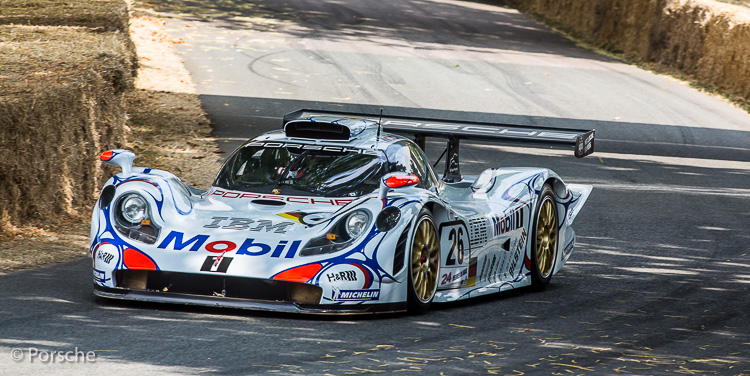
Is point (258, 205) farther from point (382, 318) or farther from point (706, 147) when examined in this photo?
point (706, 147)

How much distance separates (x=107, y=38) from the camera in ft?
41.4

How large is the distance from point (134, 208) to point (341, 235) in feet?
4.55

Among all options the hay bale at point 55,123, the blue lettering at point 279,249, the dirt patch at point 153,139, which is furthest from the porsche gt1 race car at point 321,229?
the hay bale at point 55,123

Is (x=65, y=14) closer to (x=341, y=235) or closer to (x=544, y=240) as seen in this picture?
(x=544, y=240)

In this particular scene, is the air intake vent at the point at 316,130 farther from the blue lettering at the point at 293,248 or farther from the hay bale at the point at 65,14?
the hay bale at the point at 65,14

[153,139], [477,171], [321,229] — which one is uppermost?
[321,229]

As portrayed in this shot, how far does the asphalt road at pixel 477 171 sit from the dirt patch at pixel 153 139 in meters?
0.39

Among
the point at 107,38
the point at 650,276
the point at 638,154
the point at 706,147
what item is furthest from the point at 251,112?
the point at 650,276

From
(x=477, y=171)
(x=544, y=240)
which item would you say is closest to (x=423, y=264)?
(x=544, y=240)

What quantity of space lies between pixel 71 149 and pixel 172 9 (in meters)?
19.6

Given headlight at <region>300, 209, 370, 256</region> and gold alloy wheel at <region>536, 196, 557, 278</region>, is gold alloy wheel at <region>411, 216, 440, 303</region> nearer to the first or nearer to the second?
headlight at <region>300, 209, 370, 256</region>

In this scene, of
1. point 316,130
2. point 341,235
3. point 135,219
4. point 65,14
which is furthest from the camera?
point 65,14

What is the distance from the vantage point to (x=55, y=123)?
9312 millimetres

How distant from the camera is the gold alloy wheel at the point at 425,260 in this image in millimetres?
6961
